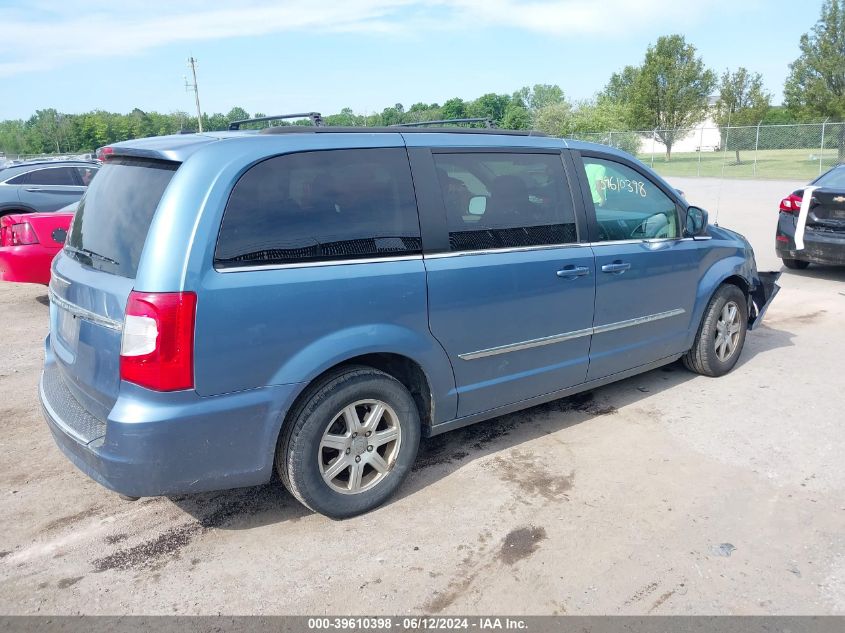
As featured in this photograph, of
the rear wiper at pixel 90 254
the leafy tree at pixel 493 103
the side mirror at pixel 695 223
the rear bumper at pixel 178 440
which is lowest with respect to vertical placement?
the rear bumper at pixel 178 440

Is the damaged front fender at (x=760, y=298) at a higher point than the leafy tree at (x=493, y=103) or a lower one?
lower

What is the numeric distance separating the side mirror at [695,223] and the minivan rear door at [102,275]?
3596 mm

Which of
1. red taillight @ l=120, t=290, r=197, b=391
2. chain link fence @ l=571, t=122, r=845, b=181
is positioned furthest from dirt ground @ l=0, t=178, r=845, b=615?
chain link fence @ l=571, t=122, r=845, b=181

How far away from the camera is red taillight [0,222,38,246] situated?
761 centimetres

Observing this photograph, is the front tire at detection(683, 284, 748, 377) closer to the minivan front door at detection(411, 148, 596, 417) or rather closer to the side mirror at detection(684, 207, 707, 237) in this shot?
the side mirror at detection(684, 207, 707, 237)

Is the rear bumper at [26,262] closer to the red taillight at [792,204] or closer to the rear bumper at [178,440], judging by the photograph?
the rear bumper at [178,440]

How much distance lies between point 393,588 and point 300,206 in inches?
67.9

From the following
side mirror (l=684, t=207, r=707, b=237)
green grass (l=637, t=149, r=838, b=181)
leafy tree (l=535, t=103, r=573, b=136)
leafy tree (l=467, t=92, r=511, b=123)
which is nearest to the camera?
side mirror (l=684, t=207, r=707, b=237)

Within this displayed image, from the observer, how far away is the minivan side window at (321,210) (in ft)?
9.98

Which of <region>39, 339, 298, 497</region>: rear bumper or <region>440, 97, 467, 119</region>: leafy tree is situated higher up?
<region>440, 97, 467, 119</region>: leafy tree

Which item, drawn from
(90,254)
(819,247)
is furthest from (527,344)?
(819,247)

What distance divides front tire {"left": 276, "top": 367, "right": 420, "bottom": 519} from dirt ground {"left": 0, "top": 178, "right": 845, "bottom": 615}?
15 cm

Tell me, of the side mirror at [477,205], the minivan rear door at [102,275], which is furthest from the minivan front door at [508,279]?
the minivan rear door at [102,275]

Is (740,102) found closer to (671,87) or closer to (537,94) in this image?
(671,87)
